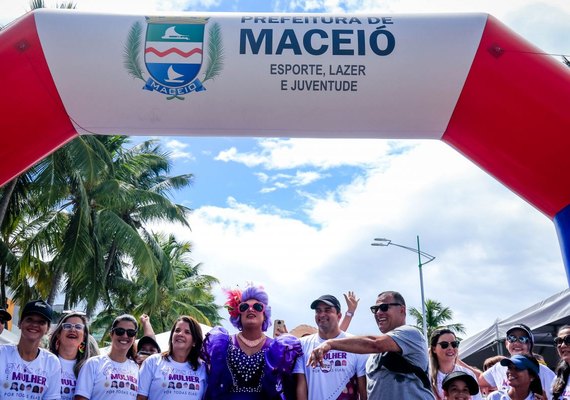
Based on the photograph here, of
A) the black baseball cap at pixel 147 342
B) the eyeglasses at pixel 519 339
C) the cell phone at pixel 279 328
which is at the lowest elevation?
the black baseball cap at pixel 147 342

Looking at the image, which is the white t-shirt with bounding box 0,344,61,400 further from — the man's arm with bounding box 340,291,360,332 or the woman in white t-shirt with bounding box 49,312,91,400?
the man's arm with bounding box 340,291,360,332

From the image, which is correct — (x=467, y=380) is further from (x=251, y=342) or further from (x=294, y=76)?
(x=294, y=76)

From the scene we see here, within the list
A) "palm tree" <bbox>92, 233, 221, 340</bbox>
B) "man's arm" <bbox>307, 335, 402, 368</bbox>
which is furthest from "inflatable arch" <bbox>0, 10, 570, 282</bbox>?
"palm tree" <bbox>92, 233, 221, 340</bbox>

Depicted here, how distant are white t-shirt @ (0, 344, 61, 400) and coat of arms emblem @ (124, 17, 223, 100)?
1.97 m

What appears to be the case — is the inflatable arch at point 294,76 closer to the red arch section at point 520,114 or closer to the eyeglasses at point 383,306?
the red arch section at point 520,114

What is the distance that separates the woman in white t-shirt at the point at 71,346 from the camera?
4.09 m

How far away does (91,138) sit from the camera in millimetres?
15484

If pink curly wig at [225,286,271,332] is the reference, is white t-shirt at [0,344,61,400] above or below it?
below

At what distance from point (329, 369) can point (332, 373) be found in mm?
34

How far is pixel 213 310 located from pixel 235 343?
1190 inches

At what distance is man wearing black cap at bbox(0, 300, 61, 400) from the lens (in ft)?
12.5

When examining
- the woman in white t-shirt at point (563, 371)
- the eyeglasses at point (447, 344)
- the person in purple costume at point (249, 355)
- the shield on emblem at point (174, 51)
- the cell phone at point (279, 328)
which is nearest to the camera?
the person in purple costume at point (249, 355)

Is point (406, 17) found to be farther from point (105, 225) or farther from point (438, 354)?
point (105, 225)

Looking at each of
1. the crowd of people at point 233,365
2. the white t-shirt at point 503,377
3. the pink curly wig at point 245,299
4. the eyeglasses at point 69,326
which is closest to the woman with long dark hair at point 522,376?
the crowd of people at point 233,365
